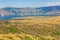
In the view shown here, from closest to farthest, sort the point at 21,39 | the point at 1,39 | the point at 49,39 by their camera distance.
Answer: the point at 1,39
the point at 21,39
the point at 49,39

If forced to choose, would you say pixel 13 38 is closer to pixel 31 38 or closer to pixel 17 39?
pixel 17 39

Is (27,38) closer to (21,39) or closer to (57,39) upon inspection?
(21,39)

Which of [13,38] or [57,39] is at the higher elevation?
[13,38]

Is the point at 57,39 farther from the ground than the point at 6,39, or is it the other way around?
the point at 6,39

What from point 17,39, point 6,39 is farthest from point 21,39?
point 6,39

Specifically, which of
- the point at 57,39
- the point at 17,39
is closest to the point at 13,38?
the point at 17,39

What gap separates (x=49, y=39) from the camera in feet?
111

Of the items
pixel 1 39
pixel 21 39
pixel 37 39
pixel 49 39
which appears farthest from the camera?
→ pixel 49 39

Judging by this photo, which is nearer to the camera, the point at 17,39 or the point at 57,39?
the point at 17,39

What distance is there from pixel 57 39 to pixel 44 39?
8.80ft

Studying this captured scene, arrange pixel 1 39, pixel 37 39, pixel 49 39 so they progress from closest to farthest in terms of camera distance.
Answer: pixel 1 39 < pixel 37 39 < pixel 49 39

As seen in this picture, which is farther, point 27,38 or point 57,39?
point 57,39

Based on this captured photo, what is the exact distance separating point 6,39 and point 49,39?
8.72m

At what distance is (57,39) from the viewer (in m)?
34.8
